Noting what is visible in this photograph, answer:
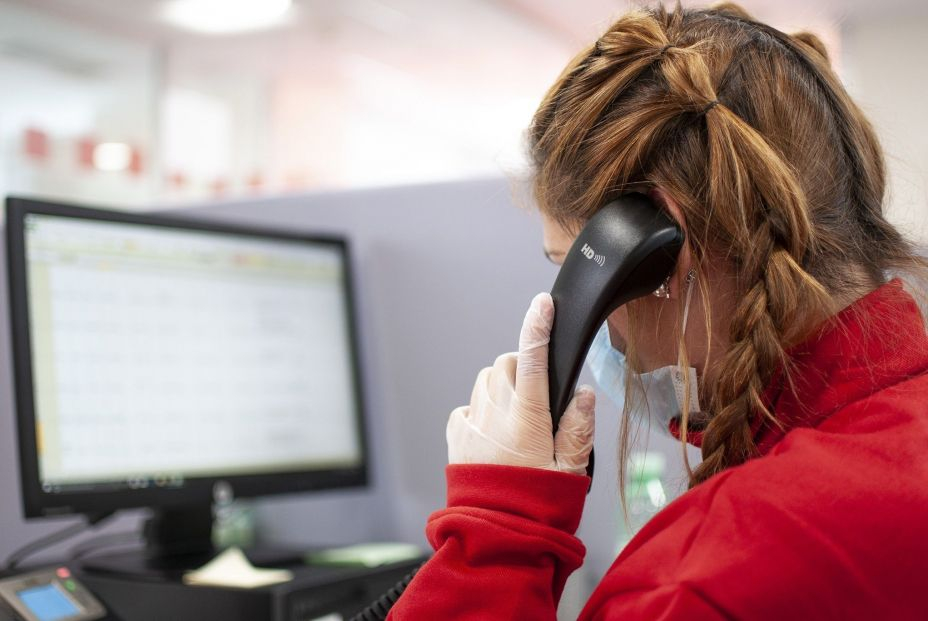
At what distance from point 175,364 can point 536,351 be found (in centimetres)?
50

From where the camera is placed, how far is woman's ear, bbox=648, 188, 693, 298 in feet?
2.22

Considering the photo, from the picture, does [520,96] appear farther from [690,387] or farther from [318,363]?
[690,387]

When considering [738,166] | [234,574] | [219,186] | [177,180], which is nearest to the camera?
[738,166]

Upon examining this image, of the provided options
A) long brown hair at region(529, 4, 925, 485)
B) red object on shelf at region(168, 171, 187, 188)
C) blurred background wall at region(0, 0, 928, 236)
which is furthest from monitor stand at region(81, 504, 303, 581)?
red object on shelf at region(168, 171, 187, 188)

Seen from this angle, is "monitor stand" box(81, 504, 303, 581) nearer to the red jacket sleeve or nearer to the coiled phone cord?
the coiled phone cord

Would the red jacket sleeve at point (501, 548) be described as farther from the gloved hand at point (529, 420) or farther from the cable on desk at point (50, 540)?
the cable on desk at point (50, 540)

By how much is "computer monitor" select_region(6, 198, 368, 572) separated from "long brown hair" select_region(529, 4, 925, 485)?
0.48 metres

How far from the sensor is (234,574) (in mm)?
927

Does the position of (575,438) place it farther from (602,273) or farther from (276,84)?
(276,84)

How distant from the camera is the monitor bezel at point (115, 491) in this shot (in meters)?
0.93

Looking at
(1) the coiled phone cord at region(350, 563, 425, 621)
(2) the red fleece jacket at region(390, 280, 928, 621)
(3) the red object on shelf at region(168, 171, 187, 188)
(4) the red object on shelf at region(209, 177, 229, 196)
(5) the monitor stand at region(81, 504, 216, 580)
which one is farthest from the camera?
(4) the red object on shelf at region(209, 177, 229, 196)

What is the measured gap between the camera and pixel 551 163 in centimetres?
75

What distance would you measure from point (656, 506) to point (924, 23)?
3.72m

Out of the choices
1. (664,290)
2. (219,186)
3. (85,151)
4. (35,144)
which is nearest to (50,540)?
(664,290)
